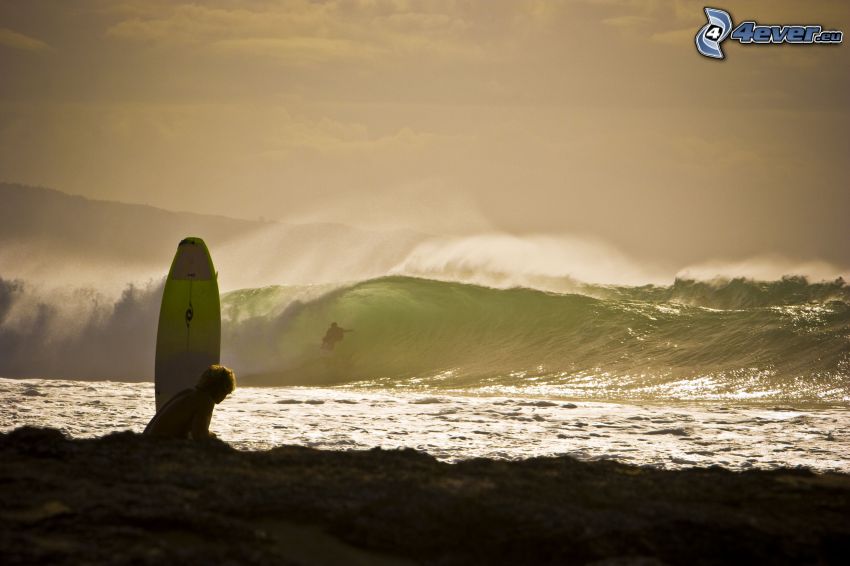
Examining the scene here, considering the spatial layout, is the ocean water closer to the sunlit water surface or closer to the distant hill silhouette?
the sunlit water surface

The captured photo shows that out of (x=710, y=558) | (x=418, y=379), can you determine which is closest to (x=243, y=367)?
(x=418, y=379)

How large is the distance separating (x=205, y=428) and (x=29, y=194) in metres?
74.4

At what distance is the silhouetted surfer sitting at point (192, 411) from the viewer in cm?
509

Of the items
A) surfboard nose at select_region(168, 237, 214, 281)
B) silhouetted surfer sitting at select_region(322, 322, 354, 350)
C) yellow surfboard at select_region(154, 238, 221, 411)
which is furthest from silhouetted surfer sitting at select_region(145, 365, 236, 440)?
silhouetted surfer sitting at select_region(322, 322, 354, 350)

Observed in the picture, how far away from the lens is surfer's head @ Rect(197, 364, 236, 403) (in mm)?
5180

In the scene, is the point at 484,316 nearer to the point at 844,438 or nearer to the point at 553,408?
the point at 553,408

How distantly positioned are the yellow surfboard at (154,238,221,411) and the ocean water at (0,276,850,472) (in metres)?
0.43

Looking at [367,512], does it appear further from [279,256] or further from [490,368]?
[279,256]

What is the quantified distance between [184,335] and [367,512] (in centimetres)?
468

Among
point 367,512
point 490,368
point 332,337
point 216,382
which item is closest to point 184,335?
point 216,382

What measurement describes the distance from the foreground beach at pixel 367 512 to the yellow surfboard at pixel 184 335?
3528 mm

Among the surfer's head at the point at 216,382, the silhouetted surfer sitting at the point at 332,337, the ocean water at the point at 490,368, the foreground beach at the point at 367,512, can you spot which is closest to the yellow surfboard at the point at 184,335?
the ocean water at the point at 490,368

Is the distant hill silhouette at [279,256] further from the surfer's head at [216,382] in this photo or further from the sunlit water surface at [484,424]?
the surfer's head at [216,382]

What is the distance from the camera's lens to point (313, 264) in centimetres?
2506
